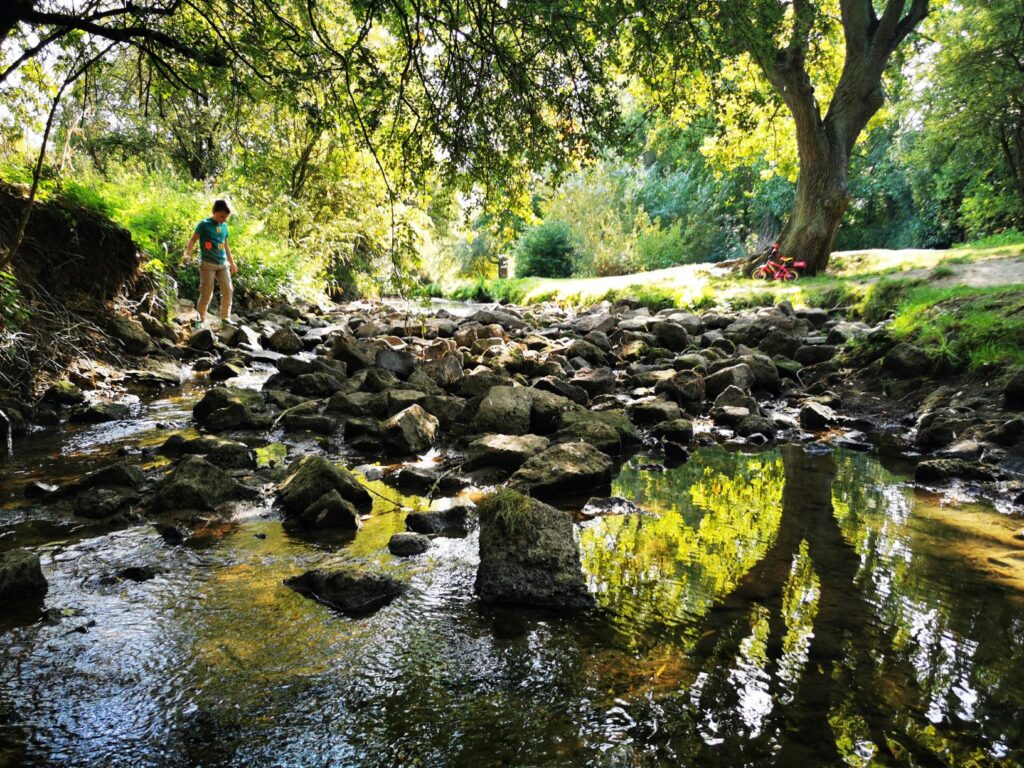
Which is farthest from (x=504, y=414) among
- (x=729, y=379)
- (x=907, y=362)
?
(x=907, y=362)

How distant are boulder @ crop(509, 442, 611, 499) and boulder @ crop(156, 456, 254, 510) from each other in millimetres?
2151

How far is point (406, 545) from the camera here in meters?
3.94

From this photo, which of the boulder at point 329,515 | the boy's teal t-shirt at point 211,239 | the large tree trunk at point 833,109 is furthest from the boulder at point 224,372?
the large tree trunk at point 833,109

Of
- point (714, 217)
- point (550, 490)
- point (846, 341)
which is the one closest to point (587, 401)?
point (550, 490)

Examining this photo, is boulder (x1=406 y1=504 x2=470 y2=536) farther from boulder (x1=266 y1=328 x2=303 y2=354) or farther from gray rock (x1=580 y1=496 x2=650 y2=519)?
boulder (x1=266 y1=328 x2=303 y2=354)

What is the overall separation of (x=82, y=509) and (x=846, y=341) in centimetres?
1012

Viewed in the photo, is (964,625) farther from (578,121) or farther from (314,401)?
(314,401)

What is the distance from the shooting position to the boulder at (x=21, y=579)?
3145mm

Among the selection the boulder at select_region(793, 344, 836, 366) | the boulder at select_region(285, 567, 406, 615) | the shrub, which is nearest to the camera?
the boulder at select_region(285, 567, 406, 615)

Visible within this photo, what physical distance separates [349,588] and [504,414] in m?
3.61

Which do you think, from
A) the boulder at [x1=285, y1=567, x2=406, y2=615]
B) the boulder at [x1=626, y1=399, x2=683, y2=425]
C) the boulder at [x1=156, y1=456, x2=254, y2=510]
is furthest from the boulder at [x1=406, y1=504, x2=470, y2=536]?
the boulder at [x1=626, y1=399, x2=683, y2=425]

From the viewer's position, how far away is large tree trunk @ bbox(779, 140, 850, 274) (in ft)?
53.0

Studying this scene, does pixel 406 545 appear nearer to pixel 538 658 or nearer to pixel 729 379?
pixel 538 658

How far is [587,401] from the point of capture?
8.34m
